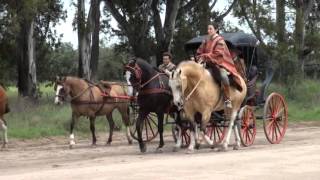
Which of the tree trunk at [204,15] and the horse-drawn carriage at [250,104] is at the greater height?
the tree trunk at [204,15]

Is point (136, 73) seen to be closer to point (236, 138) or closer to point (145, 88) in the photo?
point (145, 88)

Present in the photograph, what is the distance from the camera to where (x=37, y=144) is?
2156 cm

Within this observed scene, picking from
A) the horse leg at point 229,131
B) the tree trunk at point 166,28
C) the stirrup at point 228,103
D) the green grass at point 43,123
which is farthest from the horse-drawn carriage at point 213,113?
the tree trunk at point 166,28

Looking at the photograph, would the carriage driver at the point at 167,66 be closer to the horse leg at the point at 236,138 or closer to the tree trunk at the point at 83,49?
the horse leg at the point at 236,138

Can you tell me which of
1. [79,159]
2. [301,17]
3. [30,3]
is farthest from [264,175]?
[301,17]

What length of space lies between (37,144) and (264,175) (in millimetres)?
10976

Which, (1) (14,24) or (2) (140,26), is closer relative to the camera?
(1) (14,24)

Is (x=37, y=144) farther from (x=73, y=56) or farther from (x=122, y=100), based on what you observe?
(x=73, y=56)

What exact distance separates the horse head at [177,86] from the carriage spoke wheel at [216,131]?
2332mm

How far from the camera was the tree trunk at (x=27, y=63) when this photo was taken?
37.4 meters

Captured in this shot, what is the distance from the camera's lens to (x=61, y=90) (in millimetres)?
19938

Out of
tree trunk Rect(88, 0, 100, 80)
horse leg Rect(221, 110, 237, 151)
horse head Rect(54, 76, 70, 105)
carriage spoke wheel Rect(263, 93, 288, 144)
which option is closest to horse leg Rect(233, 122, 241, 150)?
horse leg Rect(221, 110, 237, 151)

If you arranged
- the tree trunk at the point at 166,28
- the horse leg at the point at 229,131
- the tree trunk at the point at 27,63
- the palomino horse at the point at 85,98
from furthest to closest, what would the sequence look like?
the tree trunk at the point at 166,28, the tree trunk at the point at 27,63, the palomino horse at the point at 85,98, the horse leg at the point at 229,131

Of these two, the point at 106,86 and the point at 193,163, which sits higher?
the point at 106,86
